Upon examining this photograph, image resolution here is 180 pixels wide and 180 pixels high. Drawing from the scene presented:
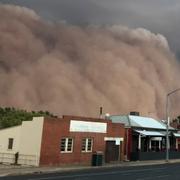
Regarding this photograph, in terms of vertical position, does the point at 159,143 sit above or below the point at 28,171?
above

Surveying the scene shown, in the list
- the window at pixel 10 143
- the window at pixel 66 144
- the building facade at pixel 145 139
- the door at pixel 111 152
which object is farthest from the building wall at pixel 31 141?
the building facade at pixel 145 139

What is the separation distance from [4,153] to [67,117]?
8.08m

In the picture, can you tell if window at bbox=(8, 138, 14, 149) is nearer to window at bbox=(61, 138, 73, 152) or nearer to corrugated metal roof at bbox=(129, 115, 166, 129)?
window at bbox=(61, 138, 73, 152)

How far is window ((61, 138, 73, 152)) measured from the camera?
1559 inches

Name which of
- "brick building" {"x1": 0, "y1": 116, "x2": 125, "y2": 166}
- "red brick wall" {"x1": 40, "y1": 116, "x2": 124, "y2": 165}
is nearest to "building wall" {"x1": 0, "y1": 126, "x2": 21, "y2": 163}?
"brick building" {"x1": 0, "y1": 116, "x2": 125, "y2": 166}

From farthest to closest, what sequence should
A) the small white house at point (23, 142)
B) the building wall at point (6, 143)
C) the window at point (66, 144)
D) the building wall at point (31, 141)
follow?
the building wall at point (6, 143) < the window at point (66, 144) < the small white house at point (23, 142) < the building wall at point (31, 141)

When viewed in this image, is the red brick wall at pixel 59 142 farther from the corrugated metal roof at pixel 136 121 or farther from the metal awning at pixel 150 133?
the corrugated metal roof at pixel 136 121

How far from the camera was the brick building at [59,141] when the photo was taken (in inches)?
1484

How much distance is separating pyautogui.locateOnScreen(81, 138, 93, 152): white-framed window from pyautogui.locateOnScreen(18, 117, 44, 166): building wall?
608 cm

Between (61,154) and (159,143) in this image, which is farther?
(159,143)

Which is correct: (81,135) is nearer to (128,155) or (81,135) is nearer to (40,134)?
(40,134)

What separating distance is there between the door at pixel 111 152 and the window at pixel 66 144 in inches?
247

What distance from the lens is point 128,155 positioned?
165 feet

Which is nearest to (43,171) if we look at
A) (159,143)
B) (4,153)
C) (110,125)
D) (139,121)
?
(4,153)
